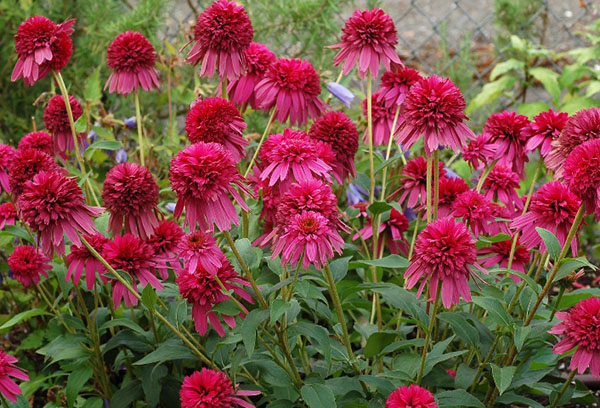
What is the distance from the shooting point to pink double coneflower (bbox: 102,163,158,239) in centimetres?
134

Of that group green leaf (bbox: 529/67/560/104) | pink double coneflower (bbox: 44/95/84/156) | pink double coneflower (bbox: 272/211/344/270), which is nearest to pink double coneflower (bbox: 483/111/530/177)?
pink double coneflower (bbox: 272/211/344/270)

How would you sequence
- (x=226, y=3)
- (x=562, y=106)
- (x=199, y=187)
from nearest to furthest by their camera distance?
(x=199, y=187) < (x=226, y=3) < (x=562, y=106)

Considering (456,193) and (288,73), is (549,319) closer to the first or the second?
(456,193)

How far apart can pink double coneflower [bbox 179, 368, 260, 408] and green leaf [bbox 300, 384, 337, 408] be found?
0.36 ft

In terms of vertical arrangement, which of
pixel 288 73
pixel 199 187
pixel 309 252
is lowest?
pixel 309 252

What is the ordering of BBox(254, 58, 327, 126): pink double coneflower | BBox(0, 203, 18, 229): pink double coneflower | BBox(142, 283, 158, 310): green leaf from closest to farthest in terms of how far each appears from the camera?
BBox(142, 283, 158, 310): green leaf, BBox(254, 58, 327, 126): pink double coneflower, BBox(0, 203, 18, 229): pink double coneflower

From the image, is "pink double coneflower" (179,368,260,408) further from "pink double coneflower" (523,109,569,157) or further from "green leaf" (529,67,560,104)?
"green leaf" (529,67,560,104)

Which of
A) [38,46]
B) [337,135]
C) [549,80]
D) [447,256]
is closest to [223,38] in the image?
[337,135]

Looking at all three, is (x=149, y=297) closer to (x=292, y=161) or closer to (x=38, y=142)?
(x=292, y=161)

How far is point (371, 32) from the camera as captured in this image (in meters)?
1.50

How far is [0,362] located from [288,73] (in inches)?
29.2

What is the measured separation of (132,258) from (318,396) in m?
0.41

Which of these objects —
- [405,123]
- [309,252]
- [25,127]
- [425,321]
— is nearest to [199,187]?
[309,252]

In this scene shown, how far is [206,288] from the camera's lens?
131 centimetres
